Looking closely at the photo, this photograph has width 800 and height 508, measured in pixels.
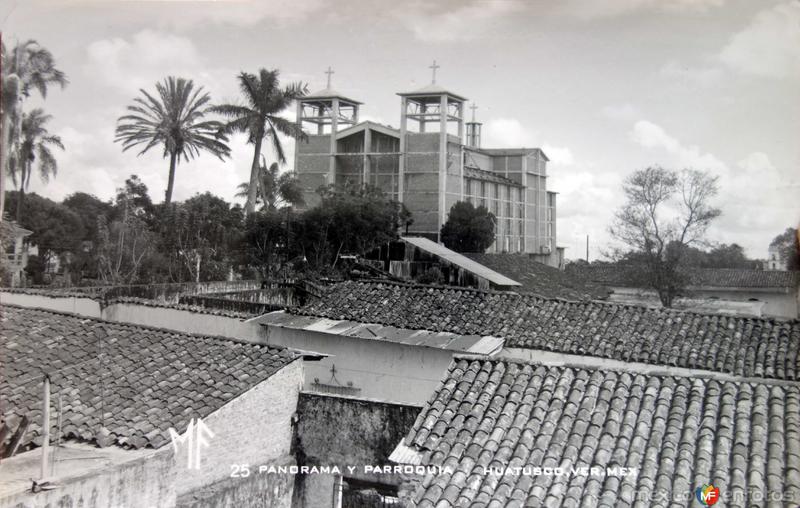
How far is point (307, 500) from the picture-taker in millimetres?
9016

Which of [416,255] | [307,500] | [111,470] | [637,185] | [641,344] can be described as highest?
[637,185]

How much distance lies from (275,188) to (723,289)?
20022 millimetres

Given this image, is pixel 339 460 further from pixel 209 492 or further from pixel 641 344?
pixel 641 344

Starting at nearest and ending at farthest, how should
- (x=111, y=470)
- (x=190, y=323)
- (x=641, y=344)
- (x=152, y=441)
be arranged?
(x=111, y=470)
(x=152, y=441)
(x=641, y=344)
(x=190, y=323)

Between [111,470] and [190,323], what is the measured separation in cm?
838

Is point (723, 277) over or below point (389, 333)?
over

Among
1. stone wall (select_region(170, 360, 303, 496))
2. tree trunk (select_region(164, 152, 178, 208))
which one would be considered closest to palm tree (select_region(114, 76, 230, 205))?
tree trunk (select_region(164, 152, 178, 208))

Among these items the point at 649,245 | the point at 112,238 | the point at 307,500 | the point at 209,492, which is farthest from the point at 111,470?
the point at 649,245

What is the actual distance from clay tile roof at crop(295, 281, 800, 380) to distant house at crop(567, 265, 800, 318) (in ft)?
48.7

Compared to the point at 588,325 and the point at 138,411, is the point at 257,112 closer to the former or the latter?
the point at 588,325

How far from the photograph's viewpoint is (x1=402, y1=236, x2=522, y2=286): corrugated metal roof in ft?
68.8

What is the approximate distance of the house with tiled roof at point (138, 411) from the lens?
6.22m

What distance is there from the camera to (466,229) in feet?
94.6

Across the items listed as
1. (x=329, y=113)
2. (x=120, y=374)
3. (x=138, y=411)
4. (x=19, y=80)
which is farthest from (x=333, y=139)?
(x=138, y=411)
